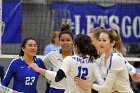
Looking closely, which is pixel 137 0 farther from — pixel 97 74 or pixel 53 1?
pixel 97 74

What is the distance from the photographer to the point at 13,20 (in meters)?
9.52

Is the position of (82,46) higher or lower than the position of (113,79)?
higher

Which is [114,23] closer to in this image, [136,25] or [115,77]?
[136,25]

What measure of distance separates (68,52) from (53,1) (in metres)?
3.41

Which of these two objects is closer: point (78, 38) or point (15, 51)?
point (78, 38)

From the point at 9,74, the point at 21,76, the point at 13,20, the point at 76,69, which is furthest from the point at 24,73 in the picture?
the point at 13,20

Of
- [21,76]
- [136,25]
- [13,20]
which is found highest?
[13,20]

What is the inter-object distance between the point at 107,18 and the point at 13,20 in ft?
6.73

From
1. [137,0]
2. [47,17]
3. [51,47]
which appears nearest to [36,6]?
[47,17]

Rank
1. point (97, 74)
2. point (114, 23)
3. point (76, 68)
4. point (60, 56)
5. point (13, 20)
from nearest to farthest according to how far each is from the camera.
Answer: point (76, 68)
point (97, 74)
point (60, 56)
point (13, 20)
point (114, 23)

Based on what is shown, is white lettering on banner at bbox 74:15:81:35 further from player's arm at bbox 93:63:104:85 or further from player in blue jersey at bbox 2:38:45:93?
player's arm at bbox 93:63:104:85

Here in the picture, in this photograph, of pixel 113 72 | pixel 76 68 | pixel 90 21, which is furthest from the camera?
pixel 90 21

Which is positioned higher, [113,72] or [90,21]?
[90,21]

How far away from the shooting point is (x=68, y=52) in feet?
20.9
